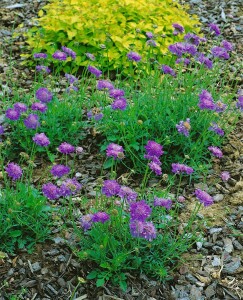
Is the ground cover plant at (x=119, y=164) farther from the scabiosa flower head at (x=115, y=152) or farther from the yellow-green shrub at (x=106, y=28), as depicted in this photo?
the yellow-green shrub at (x=106, y=28)

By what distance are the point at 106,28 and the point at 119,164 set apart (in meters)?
1.56

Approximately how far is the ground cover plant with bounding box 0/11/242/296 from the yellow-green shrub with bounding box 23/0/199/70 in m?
0.20

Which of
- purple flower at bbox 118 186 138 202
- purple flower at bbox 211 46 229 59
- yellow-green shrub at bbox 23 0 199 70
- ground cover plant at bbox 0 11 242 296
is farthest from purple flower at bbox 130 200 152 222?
yellow-green shrub at bbox 23 0 199 70

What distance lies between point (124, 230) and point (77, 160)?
3.25 feet

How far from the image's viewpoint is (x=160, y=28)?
4.51 meters

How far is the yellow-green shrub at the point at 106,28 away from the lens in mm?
4312

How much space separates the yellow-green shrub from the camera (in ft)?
14.1

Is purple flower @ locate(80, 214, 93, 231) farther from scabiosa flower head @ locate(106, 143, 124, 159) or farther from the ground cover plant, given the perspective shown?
scabiosa flower head @ locate(106, 143, 124, 159)

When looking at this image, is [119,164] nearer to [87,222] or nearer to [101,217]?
[87,222]

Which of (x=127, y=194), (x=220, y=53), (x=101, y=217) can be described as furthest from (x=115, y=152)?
(x=220, y=53)

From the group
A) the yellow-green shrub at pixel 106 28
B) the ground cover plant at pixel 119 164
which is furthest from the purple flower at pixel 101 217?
the yellow-green shrub at pixel 106 28

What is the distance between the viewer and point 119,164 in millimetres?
3357

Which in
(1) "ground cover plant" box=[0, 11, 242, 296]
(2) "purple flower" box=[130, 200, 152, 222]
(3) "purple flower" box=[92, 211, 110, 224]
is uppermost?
(2) "purple flower" box=[130, 200, 152, 222]

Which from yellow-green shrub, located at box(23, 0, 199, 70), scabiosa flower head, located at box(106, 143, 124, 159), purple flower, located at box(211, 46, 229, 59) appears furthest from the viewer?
yellow-green shrub, located at box(23, 0, 199, 70)
